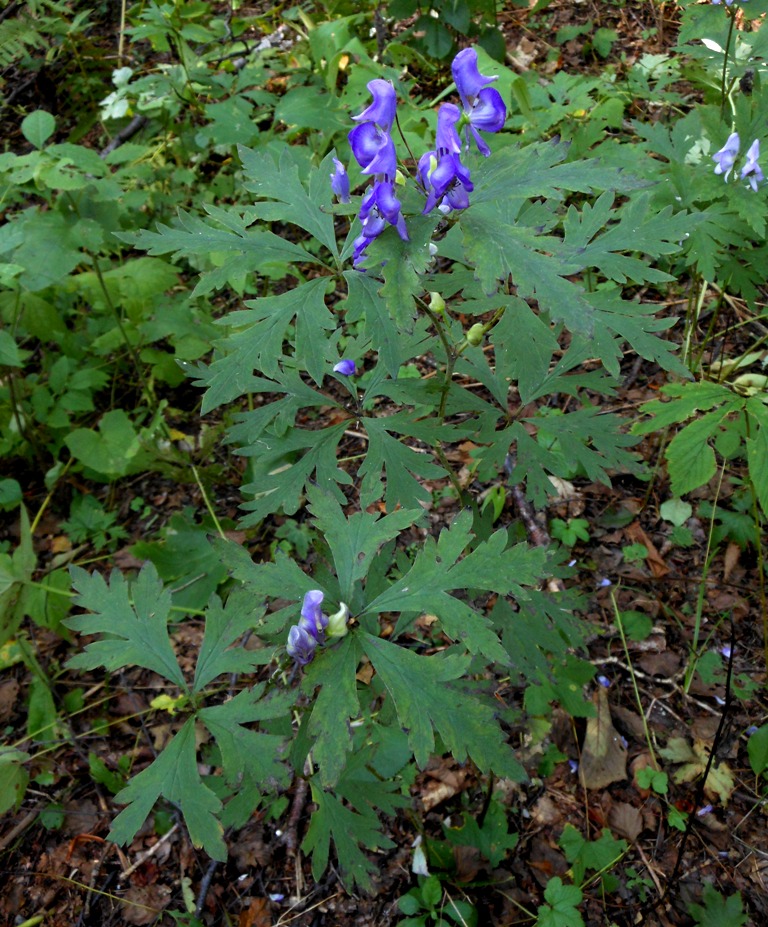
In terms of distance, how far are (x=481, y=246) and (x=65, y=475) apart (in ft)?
9.15

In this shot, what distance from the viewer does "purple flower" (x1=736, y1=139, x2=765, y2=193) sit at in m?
2.09

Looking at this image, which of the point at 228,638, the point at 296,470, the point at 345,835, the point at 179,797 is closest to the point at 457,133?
the point at 296,470

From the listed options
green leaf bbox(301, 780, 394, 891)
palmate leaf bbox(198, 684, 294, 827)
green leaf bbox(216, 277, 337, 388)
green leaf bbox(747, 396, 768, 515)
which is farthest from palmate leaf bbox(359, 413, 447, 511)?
green leaf bbox(747, 396, 768, 515)

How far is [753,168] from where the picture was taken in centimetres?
210

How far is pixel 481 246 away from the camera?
1.29 m

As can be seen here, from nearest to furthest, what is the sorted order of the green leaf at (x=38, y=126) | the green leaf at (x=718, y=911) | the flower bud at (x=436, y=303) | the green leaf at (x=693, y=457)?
the flower bud at (x=436, y=303), the green leaf at (x=718, y=911), the green leaf at (x=693, y=457), the green leaf at (x=38, y=126)

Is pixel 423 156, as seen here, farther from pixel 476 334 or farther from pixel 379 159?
pixel 476 334

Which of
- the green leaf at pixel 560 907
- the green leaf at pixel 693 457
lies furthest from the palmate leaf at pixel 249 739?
the green leaf at pixel 693 457

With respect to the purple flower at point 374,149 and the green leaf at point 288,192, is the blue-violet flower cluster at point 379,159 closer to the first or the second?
the purple flower at point 374,149

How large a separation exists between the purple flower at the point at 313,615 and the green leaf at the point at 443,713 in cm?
12

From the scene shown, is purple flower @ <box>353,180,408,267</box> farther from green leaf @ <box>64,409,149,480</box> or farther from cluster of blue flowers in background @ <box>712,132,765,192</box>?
green leaf @ <box>64,409,149,480</box>

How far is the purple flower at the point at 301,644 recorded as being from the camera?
51.8 inches

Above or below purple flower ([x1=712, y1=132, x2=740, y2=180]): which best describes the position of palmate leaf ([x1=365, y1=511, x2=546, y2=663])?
below

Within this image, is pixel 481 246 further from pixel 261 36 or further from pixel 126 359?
pixel 261 36
